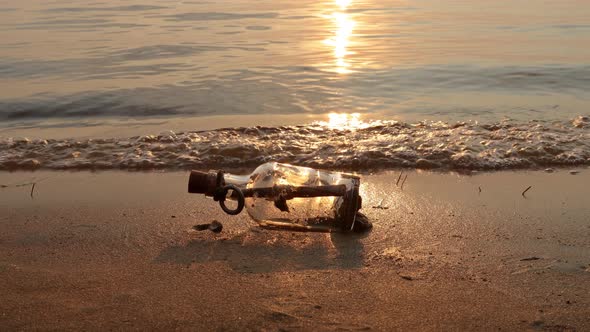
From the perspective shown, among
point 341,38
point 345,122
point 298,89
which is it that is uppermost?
point 341,38

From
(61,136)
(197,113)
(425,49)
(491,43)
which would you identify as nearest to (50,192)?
(61,136)

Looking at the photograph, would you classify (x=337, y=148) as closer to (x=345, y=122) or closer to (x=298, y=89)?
(x=345, y=122)

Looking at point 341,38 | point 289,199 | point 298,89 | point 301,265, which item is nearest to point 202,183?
point 289,199

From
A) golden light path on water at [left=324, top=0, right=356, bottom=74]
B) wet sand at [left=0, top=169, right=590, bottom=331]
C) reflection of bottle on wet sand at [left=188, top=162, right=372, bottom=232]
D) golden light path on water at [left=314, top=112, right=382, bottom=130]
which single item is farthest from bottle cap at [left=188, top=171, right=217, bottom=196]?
golden light path on water at [left=324, top=0, right=356, bottom=74]

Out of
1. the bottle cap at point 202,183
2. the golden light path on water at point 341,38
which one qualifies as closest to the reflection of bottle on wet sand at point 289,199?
the bottle cap at point 202,183

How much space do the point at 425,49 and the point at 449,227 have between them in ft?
25.0

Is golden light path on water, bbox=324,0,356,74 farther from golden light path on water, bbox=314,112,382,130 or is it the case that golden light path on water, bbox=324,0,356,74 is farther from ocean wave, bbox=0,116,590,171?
ocean wave, bbox=0,116,590,171

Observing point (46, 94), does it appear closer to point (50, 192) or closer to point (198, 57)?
point (198, 57)

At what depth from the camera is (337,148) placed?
5.20 metres

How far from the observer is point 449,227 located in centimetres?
336

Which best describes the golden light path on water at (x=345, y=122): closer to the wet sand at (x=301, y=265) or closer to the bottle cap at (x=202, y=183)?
the wet sand at (x=301, y=265)

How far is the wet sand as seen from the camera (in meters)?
2.42

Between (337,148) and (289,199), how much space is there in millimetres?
2142

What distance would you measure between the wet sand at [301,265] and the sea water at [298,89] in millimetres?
1059
